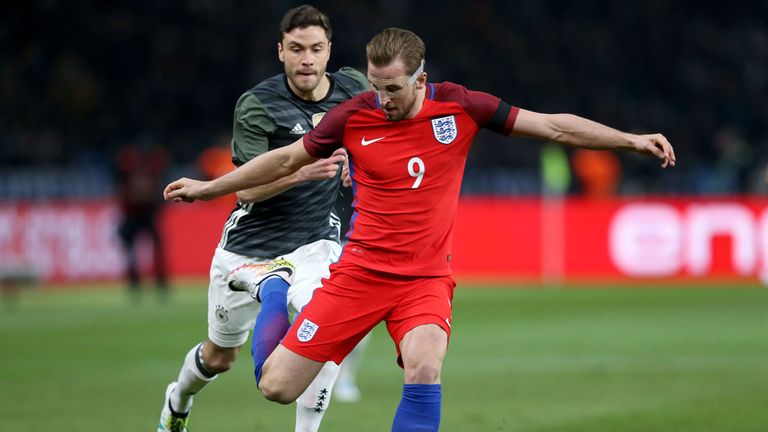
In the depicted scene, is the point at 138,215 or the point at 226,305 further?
the point at 138,215

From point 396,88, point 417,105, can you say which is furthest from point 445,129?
point 396,88

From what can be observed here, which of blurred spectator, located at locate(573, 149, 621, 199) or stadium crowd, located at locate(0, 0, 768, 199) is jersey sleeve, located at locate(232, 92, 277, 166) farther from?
blurred spectator, located at locate(573, 149, 621, 199)

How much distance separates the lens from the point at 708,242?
64.6 feet

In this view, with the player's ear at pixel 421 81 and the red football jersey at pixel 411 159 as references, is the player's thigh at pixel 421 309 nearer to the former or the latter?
the red football jersey at pixel 411 159

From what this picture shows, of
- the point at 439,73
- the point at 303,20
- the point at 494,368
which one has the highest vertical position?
the point at 439,73

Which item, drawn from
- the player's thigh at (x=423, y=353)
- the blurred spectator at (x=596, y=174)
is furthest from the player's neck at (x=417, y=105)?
the blurred spectator at (x=596, y=174)

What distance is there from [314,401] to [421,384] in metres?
0.95

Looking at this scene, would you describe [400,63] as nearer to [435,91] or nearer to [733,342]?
[435,91]

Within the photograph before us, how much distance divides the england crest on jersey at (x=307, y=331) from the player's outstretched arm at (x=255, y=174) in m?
0.69

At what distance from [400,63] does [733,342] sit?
789 centimetres

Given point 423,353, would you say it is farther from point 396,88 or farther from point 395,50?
point 395,50

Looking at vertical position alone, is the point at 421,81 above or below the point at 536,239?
above

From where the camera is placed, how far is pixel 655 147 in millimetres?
5613

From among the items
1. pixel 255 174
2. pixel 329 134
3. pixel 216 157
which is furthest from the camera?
pixel 216 157
